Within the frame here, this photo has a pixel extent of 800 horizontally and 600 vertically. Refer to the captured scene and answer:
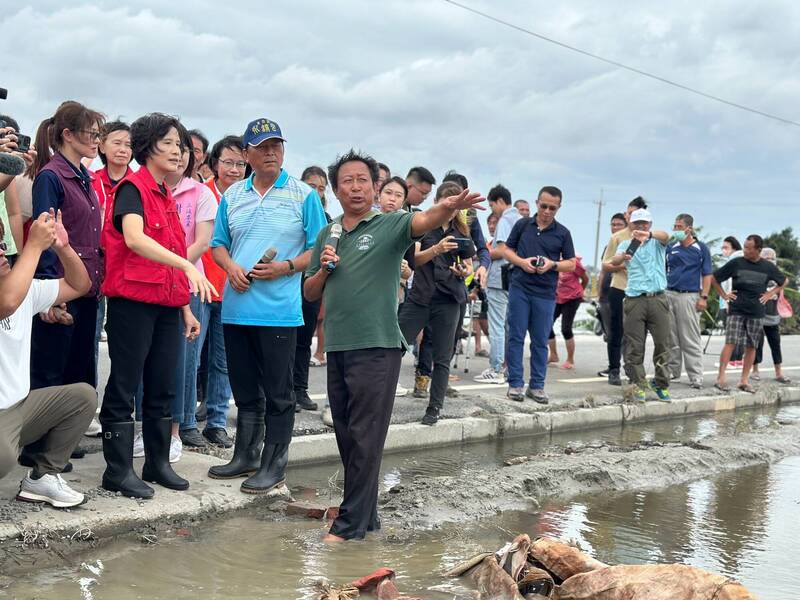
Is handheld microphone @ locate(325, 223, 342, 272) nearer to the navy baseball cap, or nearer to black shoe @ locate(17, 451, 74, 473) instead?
the navy baseball cap

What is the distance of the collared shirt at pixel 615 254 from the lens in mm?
11336

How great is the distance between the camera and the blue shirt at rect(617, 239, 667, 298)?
10148 millimetres

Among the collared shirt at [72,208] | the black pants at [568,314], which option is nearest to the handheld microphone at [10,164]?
the collared shirt at [72,208]

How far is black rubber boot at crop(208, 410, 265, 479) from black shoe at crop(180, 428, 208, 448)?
720 mm

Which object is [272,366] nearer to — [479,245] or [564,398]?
[479,245]

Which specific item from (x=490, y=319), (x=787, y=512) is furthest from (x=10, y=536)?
(x=490, y=319)

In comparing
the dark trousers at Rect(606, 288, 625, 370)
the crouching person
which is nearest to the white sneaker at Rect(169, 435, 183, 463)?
the crouching person

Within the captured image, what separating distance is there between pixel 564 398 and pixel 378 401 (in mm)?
Answer: 5276

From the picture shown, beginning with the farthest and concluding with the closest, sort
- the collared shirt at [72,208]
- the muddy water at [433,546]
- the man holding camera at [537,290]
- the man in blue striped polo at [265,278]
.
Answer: the man holding camera at [537,290] < the man in blue striped polo at [265,278] < the collared shirt at [72,208] < the muddy water at [433,546]

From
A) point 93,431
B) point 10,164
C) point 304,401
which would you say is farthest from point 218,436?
point 10,164

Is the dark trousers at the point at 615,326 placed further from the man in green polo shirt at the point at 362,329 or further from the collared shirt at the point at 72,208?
the collared shirt at the point at 72,208

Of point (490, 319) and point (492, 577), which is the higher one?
point (490, 319)

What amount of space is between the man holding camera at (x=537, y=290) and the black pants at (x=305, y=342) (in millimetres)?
2364

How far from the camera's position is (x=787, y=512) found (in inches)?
254
